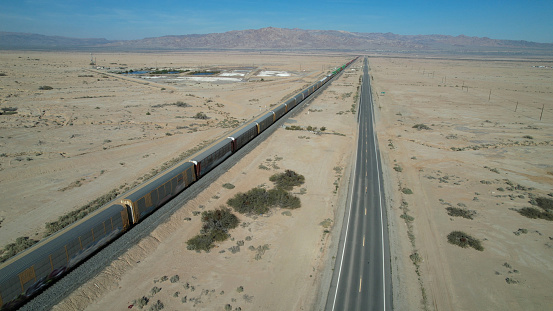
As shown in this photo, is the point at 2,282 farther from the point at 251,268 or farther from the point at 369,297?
the point at 369,297

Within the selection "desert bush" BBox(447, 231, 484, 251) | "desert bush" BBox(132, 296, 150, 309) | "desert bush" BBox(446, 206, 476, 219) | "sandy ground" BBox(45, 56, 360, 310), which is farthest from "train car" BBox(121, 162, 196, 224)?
"desert bush" BBox(446, 206, 476, 219)

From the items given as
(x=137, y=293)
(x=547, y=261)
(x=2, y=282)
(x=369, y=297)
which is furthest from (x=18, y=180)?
(x=547, y=261)

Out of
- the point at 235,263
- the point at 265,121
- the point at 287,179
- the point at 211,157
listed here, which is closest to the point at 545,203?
the point at 287,179

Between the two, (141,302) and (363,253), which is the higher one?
(141,302)

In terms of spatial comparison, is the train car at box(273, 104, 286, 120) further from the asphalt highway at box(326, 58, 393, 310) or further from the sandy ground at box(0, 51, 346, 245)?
the asphalt highway at box(326, 58, 393, 310)

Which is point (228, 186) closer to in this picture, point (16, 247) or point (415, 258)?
point (16, 247)

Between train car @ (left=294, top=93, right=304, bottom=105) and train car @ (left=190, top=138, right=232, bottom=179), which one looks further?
train car @ (left=294, top=93, right=304, bottom=105)
